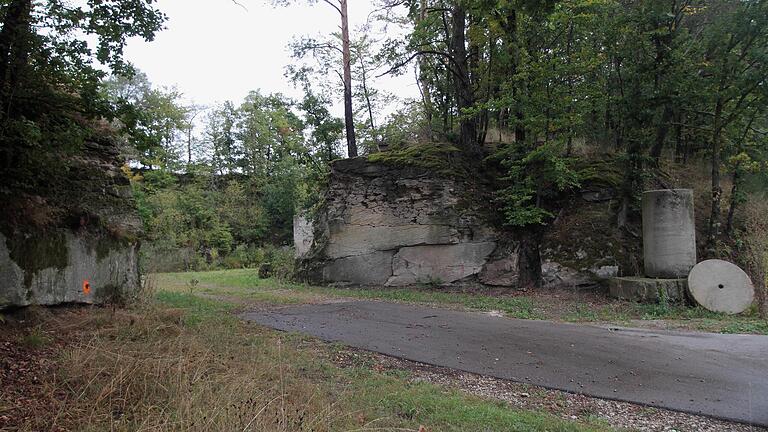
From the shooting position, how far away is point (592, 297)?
12977mm

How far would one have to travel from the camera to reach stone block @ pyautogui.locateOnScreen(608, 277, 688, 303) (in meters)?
11.5

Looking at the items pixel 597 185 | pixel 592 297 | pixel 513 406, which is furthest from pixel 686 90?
pixel 513 406

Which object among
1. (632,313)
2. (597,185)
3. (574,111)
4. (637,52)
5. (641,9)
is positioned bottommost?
(632,313)

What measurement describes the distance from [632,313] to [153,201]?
29893 millimetres

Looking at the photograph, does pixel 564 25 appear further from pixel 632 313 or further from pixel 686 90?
pixel 632 313

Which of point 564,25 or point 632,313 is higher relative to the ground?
point 564,25

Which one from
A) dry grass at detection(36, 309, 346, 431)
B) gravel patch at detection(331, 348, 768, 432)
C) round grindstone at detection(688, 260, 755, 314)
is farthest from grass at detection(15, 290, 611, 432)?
round grindstone at detection(688, 260, 755, 314)


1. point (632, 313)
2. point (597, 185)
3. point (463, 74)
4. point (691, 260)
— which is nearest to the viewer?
point (632, 313)

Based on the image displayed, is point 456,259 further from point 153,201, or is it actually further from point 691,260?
point 153,201

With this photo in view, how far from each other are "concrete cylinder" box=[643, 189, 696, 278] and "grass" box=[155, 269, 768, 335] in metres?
1.25

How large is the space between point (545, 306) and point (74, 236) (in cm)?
987

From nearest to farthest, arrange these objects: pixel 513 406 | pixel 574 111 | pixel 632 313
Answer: pixel 513 406 < pixel 632 313 < pixel 574 111

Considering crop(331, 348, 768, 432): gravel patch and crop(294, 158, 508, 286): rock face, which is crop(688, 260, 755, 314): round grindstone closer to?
crop(294, 158, 508, 286): rock face

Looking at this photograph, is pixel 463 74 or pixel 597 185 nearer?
pixel 597 185
